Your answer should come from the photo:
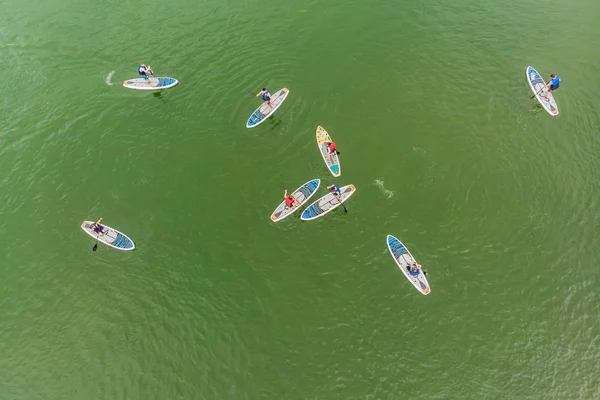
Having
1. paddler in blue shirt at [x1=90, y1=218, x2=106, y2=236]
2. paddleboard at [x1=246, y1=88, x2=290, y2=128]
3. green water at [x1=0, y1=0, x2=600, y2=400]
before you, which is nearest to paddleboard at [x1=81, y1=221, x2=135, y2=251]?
paddler in blue shirt at [x1=90, y1=218, x2=106, y2=236]

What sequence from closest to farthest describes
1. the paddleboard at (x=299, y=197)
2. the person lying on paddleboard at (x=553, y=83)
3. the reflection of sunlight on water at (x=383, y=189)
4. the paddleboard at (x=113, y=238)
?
the paddleboard at (x=113, y=238) → the paddleboard at (x=299, y=197) → the reflection of sunlight on water at (x=383, y=189) → the person lying on paddleboard at (x=553, y=83)

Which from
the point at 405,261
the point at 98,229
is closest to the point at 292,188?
the point at 405,261

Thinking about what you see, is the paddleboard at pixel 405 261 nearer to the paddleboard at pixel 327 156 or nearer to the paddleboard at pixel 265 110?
the paddleboard at pixel 327 156

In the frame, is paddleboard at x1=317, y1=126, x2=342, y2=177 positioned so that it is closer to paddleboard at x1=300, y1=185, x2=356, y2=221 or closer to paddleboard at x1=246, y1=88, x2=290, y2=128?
paddleboard at x1=300, y1=185, x2=356, y2=221

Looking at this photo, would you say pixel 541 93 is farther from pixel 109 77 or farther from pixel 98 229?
pixel 109 77

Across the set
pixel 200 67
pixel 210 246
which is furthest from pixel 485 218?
pixel 200 67

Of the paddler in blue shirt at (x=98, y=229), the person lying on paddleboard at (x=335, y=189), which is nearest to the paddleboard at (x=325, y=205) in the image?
the person lying on paddleboard at (x=335, y=189)
